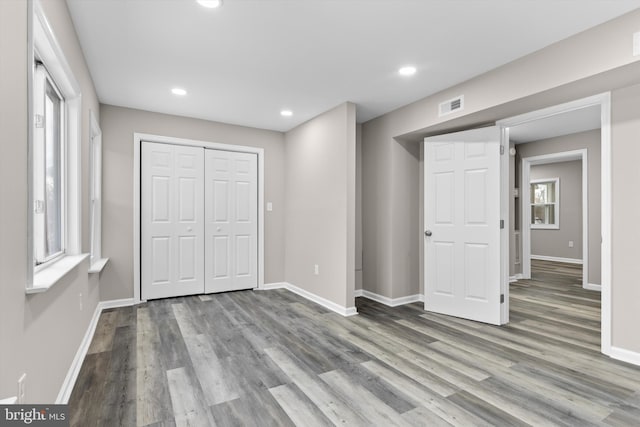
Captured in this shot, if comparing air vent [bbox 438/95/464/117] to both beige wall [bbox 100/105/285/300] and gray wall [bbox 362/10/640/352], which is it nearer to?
gray wall [bbox 362/10/640/352]

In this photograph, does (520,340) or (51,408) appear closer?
(51,408)

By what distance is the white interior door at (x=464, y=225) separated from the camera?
347cm

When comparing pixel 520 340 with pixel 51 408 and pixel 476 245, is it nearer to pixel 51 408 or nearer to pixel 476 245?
pixel 476 245

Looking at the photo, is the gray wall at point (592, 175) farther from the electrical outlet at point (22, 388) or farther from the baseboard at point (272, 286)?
the electrical outlet at point (22, 388)

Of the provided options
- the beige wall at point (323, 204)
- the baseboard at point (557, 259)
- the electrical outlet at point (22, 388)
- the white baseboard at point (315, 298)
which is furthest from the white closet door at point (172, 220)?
the baseboard at point (557, 259)

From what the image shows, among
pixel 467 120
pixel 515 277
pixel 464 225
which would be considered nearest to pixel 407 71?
pixel 467 120

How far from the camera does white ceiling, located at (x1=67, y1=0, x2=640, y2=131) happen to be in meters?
2.16

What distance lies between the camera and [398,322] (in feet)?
11.6

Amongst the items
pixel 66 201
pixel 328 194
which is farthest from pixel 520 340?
pixel 66 201

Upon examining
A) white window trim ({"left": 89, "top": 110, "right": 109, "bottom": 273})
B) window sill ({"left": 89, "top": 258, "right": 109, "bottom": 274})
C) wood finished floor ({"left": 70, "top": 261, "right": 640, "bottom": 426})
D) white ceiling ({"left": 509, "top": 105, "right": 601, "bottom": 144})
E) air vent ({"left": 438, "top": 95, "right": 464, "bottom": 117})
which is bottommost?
wood finished floor ({"left": 70, "top": 261, "right": 640, "bottom": 426})

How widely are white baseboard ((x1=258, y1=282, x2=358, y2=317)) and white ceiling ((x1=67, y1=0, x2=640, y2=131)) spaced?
8.06ft

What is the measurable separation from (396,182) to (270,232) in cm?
213

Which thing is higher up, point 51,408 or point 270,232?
point 270,232

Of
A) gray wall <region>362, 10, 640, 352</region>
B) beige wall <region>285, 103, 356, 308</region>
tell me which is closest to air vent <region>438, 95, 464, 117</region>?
gray wall <region>362, 10, 640, 352</region>
